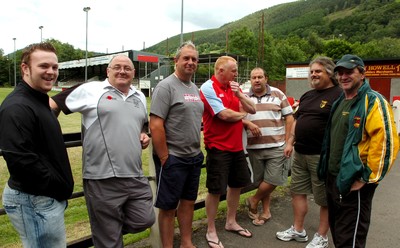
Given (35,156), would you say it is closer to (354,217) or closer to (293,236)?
(354,217)

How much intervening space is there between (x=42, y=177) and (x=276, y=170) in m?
2.89

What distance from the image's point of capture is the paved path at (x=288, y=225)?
12.0ft

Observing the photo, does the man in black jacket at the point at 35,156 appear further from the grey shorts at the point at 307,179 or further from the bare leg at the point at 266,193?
the bare leg at the point at 266,193

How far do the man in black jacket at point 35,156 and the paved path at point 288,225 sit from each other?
173 centimetres

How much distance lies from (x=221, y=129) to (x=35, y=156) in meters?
2.03

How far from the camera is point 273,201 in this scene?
16.3ft

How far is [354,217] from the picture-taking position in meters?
2.77

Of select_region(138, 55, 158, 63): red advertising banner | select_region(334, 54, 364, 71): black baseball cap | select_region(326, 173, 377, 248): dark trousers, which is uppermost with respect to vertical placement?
select_region(138, 55, 158, 63): red advertising banner

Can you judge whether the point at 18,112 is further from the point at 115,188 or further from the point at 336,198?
the point at 336,198

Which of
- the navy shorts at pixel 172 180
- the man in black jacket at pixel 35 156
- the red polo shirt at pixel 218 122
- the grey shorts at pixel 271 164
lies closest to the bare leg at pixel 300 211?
the grey shorts at pixel 271 164

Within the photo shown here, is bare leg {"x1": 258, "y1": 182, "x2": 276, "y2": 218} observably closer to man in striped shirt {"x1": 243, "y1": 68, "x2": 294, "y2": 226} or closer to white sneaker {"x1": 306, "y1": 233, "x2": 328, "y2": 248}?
man in striped shirt {"x1": 243, "y1": 68, "x2": 294, "y2": 226}

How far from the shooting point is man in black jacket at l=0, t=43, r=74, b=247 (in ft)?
6.34

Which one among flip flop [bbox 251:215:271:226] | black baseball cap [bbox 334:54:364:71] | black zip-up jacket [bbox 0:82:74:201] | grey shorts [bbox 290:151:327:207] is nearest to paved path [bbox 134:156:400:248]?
flip flop [bbox 251:215:271:226]

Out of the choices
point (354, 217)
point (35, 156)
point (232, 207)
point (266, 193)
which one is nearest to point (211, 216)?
point (232, 207)
